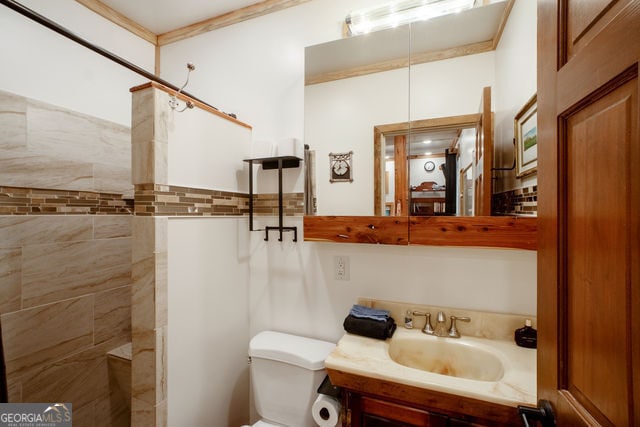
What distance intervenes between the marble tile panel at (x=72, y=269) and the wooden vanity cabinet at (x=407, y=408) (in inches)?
61.5

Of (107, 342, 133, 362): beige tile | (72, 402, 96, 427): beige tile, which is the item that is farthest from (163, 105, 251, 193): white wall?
(72, 402, 96, 427): beige tile

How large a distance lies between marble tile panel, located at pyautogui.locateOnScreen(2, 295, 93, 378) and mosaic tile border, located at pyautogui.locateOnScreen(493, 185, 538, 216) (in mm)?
2292

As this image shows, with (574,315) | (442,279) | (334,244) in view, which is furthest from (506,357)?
(334,244)

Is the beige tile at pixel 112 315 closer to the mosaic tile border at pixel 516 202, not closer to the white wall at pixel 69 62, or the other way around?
the white wall at pixel 69 62

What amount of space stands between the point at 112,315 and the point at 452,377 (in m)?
2.00

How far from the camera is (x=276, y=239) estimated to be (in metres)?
1.70

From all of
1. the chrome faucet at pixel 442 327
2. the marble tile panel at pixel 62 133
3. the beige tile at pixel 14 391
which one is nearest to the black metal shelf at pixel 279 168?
the chrome faucet at pixel 442 327

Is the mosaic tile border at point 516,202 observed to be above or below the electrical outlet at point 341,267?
above

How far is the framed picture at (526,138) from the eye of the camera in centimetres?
104

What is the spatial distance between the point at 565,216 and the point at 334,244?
1.10 m

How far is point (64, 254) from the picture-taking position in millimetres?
1529

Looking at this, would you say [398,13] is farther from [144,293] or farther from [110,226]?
[110,226]

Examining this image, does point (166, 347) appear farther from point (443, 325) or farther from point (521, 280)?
point (521, 280)

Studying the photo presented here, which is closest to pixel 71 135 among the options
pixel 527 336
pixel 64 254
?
pixel 64 254
